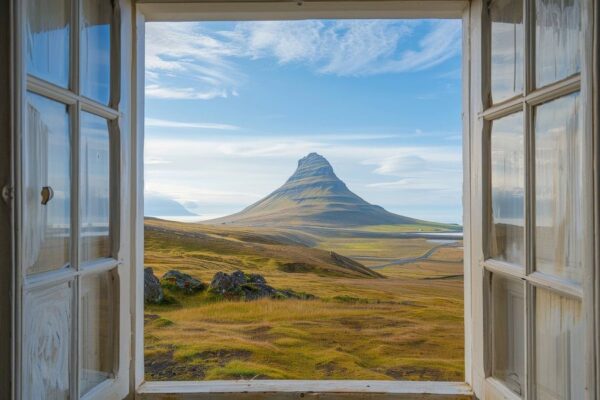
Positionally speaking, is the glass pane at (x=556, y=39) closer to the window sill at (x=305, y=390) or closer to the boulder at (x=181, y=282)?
the window sill at (x=305, y=390)

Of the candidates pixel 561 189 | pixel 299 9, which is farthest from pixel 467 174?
pixel 299 9

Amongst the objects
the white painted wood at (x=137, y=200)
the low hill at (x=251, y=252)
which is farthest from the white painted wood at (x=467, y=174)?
the white painted wood at (x=137, y=200)

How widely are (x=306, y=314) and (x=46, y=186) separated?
1.02 metres

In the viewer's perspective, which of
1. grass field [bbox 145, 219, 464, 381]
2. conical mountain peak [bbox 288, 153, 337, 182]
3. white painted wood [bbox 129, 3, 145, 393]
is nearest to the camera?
white painted wood [bbox 129, 3, 145, 393]

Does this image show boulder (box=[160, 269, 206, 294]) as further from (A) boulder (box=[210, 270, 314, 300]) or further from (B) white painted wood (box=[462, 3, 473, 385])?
(B) white painted wood (box=[462, 3, 473, 385])

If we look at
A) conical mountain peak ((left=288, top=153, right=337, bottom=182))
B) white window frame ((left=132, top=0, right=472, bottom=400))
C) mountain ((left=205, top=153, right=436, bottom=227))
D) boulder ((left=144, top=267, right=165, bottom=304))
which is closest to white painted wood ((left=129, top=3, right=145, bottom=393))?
white window frame ((left=132, top=0, right=472, bottom=400))

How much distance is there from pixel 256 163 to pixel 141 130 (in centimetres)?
61

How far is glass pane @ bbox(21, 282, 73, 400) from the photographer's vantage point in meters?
0.72

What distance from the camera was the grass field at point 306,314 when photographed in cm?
142

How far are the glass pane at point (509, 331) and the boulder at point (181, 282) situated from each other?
3.24ft

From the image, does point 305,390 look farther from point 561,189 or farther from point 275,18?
point 275,18

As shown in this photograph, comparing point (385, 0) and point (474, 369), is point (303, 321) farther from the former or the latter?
point (385, 0)

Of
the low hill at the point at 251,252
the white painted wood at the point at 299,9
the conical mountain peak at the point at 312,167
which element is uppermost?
the white painted wood at the point at 299,9

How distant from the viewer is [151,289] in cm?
153
